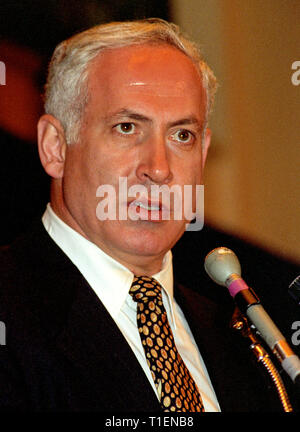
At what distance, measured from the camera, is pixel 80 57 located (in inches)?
71.4

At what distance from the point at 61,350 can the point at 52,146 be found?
62cm

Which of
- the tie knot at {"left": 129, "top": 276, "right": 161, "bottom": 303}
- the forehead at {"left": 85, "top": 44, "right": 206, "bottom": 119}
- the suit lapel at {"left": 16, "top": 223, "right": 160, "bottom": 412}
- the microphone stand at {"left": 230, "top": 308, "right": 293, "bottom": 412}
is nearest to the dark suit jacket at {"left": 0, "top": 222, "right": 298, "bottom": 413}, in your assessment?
the suit lapel at {"left": 16, "top": 223, "right": 160, "bottom": 412}

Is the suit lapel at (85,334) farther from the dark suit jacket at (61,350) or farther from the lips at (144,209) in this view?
the lips at (144,209)

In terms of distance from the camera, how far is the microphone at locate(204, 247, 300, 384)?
1273 millimetres

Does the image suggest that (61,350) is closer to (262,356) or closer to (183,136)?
(262,356)

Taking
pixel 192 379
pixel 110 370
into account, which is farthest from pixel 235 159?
pixel 110 370

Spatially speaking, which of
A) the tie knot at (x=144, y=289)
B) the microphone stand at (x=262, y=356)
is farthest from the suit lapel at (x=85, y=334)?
the microphone stand at (x=262, y=356)

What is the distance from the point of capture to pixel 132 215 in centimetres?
174

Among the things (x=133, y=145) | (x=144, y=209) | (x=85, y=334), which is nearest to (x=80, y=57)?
(x=133, y=145)

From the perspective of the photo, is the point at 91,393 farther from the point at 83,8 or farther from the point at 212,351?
the point at 83,8

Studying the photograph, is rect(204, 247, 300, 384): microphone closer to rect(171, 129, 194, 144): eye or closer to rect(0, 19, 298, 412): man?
rect(0, 19, 298, 412): man

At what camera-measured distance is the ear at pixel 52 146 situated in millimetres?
1860
